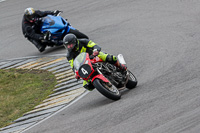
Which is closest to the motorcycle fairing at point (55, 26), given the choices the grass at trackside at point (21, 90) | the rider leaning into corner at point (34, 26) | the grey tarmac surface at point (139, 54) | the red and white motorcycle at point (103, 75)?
the rider leaning into corner at point (34, 26)

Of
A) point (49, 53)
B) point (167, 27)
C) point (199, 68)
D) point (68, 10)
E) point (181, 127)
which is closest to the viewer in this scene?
point (181, 127)

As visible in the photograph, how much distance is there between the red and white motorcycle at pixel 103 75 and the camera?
8.77m

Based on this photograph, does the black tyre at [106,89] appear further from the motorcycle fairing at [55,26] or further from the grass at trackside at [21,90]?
the motorcycle fairing at [55,26]

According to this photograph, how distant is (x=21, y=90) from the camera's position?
39.4ft

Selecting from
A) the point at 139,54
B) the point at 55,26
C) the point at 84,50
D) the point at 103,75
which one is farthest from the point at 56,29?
the point at 103,75

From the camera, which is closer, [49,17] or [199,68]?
[199,68]

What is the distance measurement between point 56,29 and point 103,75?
5.53 metres

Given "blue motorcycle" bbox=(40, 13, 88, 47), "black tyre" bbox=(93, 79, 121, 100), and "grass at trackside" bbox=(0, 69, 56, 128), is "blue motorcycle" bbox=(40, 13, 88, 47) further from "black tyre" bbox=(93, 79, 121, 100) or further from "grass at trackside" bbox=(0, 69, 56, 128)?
"black tyre" bbox=(93, 79, 121, 100)

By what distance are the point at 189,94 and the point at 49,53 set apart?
7613 millimetres

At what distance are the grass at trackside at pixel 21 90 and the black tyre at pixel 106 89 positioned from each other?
7.93ft

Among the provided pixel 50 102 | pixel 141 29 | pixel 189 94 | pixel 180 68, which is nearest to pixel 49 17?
pixel 141 29

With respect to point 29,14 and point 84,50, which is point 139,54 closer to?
point 84,50

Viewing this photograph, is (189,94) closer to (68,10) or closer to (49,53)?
(49,53)

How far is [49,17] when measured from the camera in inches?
572
